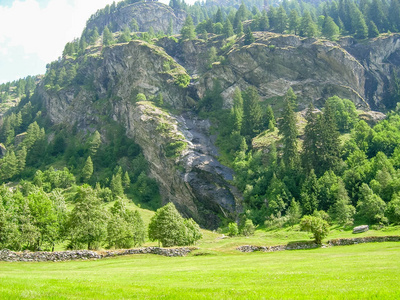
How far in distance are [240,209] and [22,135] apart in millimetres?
124497

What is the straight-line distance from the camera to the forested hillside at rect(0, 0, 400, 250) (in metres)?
60.5

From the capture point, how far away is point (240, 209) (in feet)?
267

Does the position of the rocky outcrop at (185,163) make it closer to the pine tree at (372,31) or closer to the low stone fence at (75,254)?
the low stone fence at (75,254)

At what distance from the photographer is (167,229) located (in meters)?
52.1

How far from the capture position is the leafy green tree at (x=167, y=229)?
2035 inches

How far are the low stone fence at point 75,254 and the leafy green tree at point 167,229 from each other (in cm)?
943

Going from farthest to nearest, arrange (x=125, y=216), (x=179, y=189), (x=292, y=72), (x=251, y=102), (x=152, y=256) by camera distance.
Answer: (x=292, y=72) < (x=251, y=102) < (x=179, y=189) < (x=125, y=216) < (x=152, y=256)

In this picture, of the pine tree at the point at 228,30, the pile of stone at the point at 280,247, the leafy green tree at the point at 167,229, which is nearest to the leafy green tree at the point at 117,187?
the leafy green tree at the point at 167,229

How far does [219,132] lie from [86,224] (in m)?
76.2

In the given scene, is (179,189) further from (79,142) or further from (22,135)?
(22,135)

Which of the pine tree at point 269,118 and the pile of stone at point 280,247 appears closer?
the pile of stone at point 280,247

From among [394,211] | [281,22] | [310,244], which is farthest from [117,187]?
[281,22]

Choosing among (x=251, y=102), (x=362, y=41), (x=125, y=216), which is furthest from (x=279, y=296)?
(x=362, y=41)

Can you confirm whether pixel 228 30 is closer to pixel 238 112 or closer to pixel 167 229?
pixel 238 112
